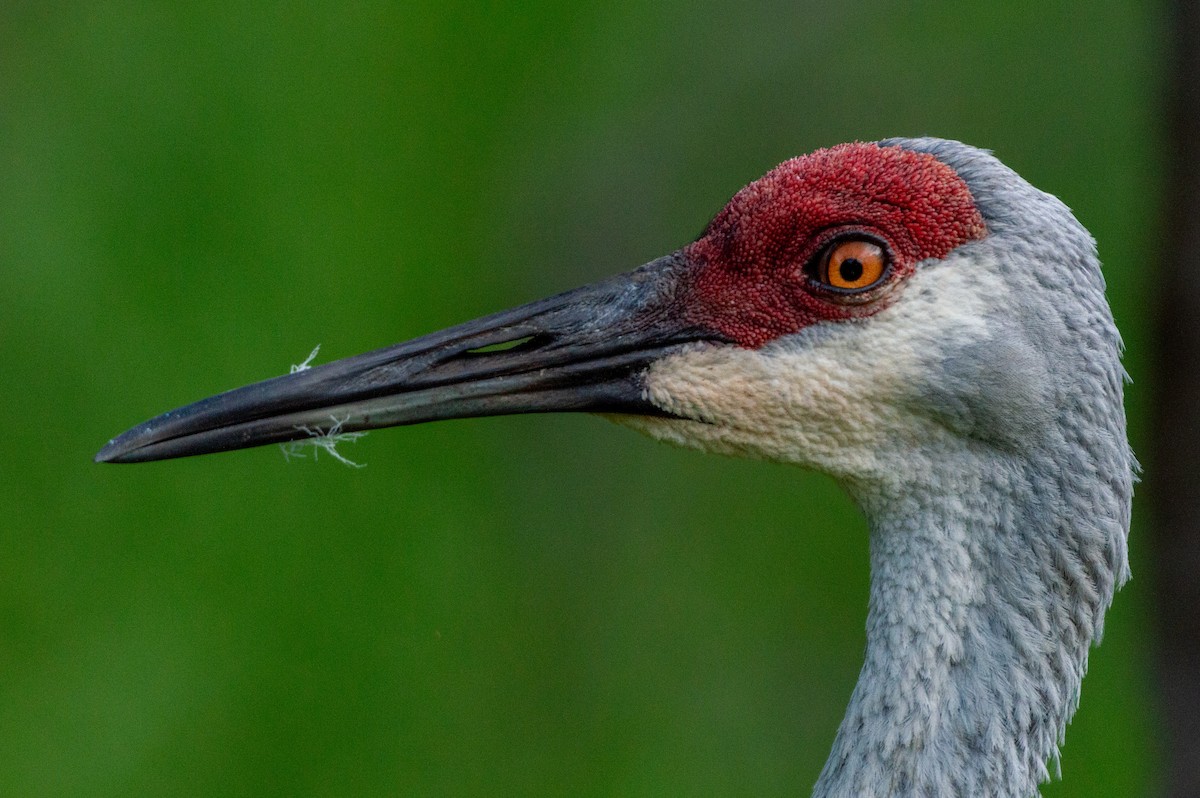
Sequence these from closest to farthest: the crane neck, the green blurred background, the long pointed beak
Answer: the crane neck < the long pointed beak < the green blurred background

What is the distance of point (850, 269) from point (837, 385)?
266mm

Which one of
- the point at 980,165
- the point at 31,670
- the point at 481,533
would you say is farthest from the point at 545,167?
the point at 980,165

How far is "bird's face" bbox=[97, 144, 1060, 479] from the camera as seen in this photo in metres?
3.20

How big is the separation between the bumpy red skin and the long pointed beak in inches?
4.1

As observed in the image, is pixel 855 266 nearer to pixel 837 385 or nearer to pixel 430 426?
pixel 837 385

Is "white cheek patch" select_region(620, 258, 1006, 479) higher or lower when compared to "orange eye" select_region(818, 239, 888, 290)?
lower

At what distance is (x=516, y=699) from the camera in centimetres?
813

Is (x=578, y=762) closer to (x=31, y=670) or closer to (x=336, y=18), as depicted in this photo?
(x=31, y=670)

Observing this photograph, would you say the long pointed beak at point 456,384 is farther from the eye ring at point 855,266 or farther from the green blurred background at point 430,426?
the green blurred background at point 430,426

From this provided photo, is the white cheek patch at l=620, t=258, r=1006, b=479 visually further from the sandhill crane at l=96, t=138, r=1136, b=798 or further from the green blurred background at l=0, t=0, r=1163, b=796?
the green blurred background at l=0, t=0, r=1163, b=796

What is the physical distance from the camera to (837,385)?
127 inches

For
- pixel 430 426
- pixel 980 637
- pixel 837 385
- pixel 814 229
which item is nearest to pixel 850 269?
pixel 814 229

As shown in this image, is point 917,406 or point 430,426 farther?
point 430,426

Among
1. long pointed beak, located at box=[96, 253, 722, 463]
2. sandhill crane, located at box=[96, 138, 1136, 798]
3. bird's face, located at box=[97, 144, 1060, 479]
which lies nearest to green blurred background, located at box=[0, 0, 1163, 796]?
sandhill crane, located at box=[96, 138, 1136, 798]
